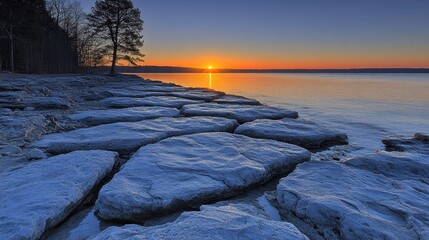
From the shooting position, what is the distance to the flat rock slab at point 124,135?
112 inches

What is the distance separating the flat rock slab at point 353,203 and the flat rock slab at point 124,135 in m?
1.63

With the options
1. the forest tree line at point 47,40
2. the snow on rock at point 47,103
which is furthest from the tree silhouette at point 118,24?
the snow on rock at point 47,103

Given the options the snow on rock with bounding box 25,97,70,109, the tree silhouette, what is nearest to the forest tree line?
the tree silhouette

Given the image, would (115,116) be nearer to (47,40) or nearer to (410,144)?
(410,144)

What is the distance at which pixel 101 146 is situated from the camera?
9.44 feet

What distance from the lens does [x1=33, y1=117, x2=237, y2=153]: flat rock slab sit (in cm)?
286

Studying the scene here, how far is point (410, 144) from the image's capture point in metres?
3.61

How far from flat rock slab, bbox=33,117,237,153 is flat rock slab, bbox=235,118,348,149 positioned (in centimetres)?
45

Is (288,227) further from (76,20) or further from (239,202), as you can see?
(76,20)

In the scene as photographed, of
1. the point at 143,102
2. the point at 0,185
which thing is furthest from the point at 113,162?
the point at 143,102

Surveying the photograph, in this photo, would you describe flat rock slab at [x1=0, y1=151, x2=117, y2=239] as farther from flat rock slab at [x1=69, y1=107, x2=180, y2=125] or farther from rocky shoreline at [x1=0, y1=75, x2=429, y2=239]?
flat rock slab at [x1=69, y1=107, x2=180, y2=125]

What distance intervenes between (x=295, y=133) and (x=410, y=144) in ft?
4.86

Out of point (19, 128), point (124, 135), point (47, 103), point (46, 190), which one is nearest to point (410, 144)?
point (124, 135)

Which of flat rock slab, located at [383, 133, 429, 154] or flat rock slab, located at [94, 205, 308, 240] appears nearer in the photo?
flat rock slab, located at [94, 205, 308, 240]
